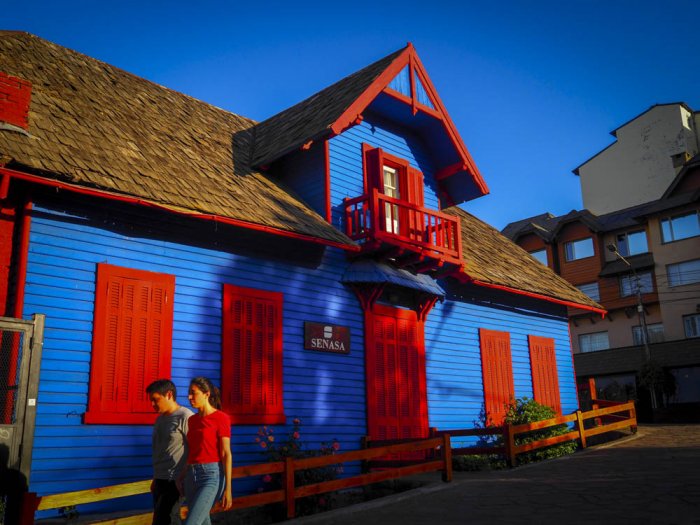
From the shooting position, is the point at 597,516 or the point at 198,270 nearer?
the point at 597,516

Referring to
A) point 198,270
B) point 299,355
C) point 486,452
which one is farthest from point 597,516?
point 198,270

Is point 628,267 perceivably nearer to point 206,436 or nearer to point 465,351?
point 465,351

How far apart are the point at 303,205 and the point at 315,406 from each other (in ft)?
13.4

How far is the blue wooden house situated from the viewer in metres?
9.92

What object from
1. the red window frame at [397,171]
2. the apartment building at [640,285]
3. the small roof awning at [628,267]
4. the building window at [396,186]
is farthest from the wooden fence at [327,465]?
the small roof awning at [628,267]

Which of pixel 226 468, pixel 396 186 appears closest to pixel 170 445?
pixel 226 468

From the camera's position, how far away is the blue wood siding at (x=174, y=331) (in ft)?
31.7

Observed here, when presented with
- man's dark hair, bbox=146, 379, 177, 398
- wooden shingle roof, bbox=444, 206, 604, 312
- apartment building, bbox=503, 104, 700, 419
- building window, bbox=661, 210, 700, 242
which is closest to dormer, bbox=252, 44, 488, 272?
wooden shingle roof, bbox=444, 206, 604, 312

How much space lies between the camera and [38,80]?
12406 millimetres

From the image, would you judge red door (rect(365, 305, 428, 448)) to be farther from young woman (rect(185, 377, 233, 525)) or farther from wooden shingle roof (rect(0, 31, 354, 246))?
young woman (rect(185, 377, 233, 525))

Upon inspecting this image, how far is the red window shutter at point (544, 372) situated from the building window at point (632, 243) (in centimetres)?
2202

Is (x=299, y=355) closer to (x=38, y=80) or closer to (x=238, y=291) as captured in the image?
(x=238, y=291)

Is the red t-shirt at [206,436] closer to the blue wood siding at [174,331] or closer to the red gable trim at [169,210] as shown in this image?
the blue wood siding at [174,331]

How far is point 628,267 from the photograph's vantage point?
124 ft
